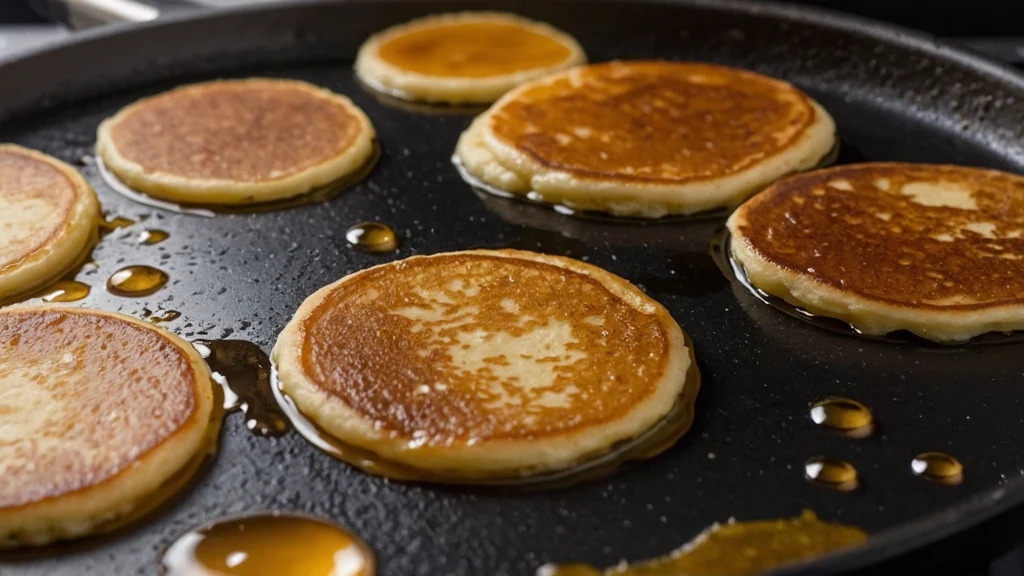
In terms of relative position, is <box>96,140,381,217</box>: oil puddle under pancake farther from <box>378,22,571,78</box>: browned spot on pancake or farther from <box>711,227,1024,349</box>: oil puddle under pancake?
<box>711,227,1024,349</box>: oil puddle under pancake

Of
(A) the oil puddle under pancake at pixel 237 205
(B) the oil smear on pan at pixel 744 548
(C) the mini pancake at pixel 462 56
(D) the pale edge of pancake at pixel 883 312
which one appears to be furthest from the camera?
(C) the mini pancake at pixel 462 56

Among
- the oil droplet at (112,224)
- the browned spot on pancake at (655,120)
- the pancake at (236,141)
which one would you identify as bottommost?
the oil droplet at (112,224)

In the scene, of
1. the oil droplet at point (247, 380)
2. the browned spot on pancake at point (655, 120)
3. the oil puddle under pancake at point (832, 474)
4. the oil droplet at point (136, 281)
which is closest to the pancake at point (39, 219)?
Result: the oil droplet at point (136, 281)

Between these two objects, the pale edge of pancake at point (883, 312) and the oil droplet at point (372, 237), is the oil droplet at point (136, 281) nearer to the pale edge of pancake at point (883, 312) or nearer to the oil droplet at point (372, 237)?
the oil droplet at point (372, 237)

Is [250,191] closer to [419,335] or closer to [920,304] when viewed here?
[419,335]

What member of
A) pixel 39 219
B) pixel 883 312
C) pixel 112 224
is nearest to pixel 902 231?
pixel 883 312

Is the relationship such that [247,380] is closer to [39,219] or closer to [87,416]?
[87,416]
